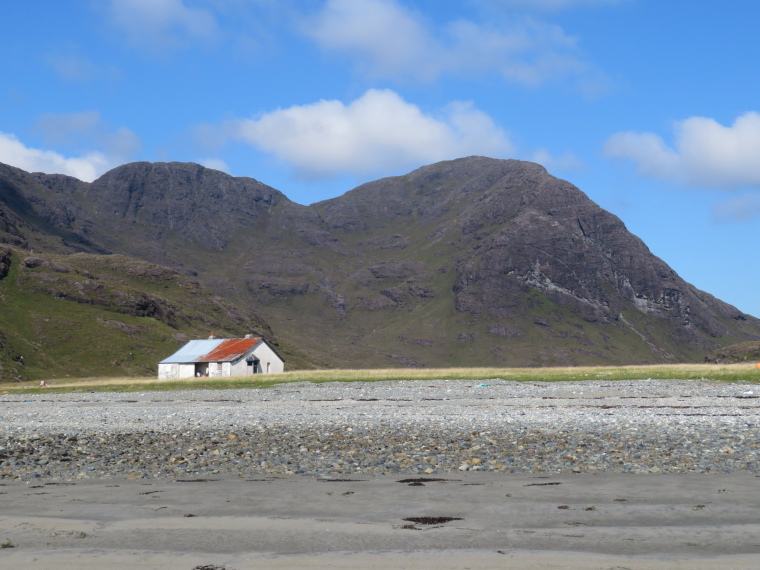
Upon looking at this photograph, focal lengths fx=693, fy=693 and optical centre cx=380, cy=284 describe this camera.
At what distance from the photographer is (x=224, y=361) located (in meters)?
103

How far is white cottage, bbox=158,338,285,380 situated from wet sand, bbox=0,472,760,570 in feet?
290

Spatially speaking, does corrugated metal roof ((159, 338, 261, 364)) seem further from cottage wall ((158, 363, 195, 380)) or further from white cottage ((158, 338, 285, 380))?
cottage wall ((158, 363, 195, 380))

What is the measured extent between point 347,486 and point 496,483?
10.5 ft

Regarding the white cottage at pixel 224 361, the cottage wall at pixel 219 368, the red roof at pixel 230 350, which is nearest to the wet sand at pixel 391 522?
the cottage wall at pixel 219 368

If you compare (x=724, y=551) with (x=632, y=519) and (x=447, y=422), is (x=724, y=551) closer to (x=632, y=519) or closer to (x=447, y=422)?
(x=632, y=519)

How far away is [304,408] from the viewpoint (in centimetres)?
3819

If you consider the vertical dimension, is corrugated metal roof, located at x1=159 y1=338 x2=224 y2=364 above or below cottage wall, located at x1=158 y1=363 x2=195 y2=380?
above

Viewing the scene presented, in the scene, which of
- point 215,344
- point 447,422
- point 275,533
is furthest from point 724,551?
point 215,344

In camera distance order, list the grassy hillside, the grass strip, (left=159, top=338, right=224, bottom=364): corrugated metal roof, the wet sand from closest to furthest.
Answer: the wet sand
the grass strip
(left=159, top=338, right=224, bottom=364): corrugated metal roof
the grassy hillside

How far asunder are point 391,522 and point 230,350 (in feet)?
322

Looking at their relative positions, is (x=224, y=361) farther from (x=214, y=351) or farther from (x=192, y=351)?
(x=192, y=351)

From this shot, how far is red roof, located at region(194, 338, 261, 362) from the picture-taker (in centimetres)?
10419

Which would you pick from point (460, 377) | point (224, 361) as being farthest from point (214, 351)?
point (460, 377)

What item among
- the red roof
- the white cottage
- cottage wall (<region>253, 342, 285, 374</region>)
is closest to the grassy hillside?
the white cottage
